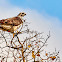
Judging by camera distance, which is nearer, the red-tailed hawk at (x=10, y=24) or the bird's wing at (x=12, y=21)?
the red-tailed hawk at (x=10, y=24)

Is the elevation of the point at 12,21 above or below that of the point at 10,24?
above

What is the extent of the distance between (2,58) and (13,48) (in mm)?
1113

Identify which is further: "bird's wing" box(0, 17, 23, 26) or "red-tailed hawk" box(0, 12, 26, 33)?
"bird's wing" box(0, 17, 23, 26)

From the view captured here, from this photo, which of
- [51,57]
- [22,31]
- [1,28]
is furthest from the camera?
[1,28]

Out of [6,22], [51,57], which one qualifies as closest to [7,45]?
[6,22]

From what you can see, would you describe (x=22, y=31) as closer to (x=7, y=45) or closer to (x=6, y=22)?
(x=7, y=45)

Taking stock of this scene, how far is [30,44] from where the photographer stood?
10.7 meters

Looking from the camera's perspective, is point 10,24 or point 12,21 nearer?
point 10,24

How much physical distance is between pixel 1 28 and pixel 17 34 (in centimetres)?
205

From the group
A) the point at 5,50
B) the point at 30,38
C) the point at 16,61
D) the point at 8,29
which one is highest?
the point at 8,29

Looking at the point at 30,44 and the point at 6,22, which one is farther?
the point at 6,22

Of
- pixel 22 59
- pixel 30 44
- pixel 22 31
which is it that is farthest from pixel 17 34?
pixel 22 59

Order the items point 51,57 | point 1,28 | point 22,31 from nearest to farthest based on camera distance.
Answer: point 22,31 → point 51,57 → point 1,28

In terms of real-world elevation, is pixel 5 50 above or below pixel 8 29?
below
